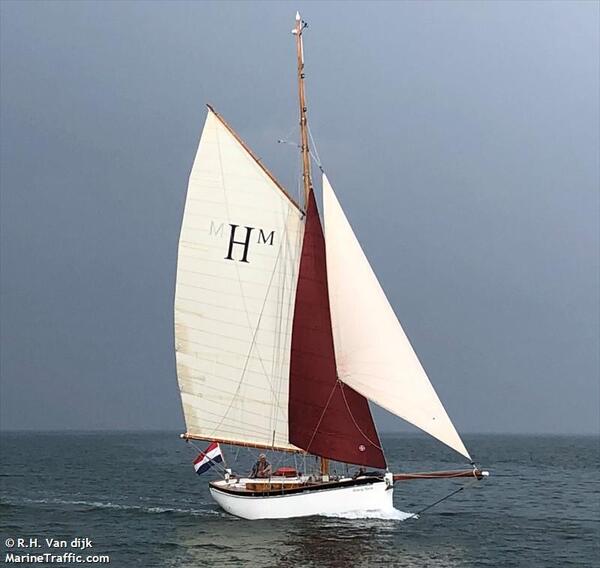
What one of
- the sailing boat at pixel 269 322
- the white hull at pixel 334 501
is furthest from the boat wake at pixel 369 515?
the sailing boat at pixel 269 322

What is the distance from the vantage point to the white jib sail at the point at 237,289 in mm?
38656

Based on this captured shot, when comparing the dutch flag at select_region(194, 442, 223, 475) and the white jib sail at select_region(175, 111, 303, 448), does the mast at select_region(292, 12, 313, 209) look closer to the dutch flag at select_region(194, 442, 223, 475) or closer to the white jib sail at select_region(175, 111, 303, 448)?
the white jib sail at select_region(175, 111, 303, 448)

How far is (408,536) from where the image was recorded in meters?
35.6

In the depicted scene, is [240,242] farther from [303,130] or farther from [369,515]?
[369,515]

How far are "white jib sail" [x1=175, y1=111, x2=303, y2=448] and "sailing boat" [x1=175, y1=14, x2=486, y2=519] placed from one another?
1.7 inches

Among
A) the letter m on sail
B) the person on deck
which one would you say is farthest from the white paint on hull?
the letter m on sail

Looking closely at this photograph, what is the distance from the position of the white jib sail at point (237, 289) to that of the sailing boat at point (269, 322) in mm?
43

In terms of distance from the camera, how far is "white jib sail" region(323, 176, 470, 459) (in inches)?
1309

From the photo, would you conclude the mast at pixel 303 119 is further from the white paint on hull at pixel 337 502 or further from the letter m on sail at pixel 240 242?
the white paint on hull at pixel 337 502

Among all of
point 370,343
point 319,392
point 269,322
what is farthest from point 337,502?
point 269,322

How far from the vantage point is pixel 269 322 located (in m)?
38.8

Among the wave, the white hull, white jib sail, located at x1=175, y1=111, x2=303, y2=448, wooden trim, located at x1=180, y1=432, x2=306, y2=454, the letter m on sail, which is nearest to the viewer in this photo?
the white hull

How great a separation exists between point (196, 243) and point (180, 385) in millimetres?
6227

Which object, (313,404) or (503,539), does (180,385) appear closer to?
(313,404)
